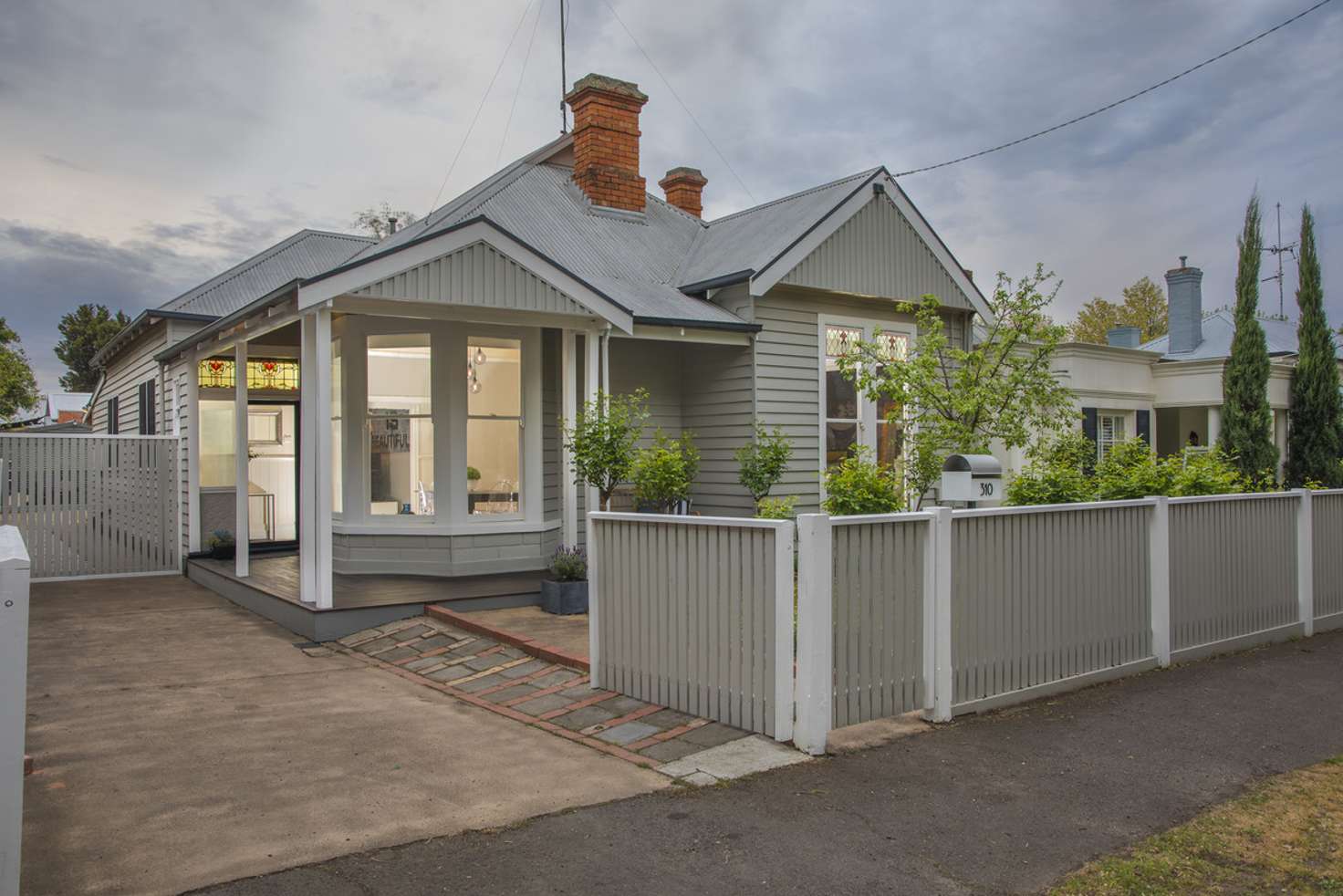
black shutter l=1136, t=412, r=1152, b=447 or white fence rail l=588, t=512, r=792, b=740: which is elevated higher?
black shutter l=1136, t=412, r=1152, b=447

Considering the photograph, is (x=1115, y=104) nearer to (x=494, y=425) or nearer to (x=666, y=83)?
(x=666, y=83)

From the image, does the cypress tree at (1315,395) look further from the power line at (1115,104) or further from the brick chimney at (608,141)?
the brick chimney at (608,141)

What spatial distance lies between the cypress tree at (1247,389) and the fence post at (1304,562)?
8.99 m

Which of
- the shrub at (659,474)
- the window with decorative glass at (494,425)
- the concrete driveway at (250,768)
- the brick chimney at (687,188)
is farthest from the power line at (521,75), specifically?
the concrete driveway at (250,768)

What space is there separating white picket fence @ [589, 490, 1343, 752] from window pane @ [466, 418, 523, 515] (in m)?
4.28

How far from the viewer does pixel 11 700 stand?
265cm

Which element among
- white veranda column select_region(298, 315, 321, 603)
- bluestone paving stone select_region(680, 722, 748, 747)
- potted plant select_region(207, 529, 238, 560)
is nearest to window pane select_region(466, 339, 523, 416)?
white veranda column select_region(298, 315, 321, 603)

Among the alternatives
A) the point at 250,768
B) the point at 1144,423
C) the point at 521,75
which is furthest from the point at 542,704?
the point at 1144,423

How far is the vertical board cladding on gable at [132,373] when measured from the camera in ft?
45.9

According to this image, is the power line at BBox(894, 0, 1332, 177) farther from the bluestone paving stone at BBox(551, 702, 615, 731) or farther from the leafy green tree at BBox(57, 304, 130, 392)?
the leafy green tree at BBox(57, 304, 130, 392)

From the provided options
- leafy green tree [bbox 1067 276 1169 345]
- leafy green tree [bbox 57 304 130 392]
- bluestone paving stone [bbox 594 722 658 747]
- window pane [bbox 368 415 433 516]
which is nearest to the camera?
bluestone paving stone [bbox 594 722 658 747]

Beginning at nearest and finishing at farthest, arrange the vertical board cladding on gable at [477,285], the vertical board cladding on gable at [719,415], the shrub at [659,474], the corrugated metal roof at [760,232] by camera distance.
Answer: the vertical board cladding on gable at [477,285] → the shrub at [659,474] → the vertical board cladding on gable at [719,415] → the corrugated metal roof at [760,232]

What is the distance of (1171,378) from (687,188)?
1118cm

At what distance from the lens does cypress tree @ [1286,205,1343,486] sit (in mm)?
16906
